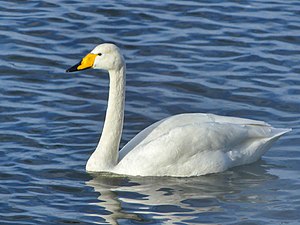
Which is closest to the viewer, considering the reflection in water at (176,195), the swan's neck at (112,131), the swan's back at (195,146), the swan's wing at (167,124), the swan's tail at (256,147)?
the reflection in water at (176,195)

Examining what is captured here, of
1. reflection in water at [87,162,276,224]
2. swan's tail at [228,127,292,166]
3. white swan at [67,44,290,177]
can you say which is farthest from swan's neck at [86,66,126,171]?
swan's tail at [228,127,292,166]

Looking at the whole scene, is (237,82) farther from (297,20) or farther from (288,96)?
(297,20)

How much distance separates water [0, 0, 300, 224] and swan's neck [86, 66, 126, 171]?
0.14 metres

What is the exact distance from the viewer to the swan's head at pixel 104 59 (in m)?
11.6

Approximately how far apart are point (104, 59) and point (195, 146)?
4.34 feet

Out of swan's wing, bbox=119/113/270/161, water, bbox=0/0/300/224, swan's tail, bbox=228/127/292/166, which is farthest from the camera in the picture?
swan's tail, bbox=228/127/292/166

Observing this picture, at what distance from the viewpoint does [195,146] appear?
1165 centimetres

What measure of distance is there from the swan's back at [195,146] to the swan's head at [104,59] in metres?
0.85

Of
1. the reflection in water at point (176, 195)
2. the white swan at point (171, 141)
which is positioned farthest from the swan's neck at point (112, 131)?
the reflection in water at point (176, 195)

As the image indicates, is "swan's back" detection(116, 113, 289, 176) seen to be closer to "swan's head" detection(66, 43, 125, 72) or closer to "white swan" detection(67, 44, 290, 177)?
"white swan" detection(67, 44, 290, 177)

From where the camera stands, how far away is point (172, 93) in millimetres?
14188

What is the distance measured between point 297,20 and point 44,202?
7.75 m

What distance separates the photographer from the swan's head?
11594 millimetres

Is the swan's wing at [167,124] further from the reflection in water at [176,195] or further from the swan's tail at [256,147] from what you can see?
the reflection in water at [176,195]
